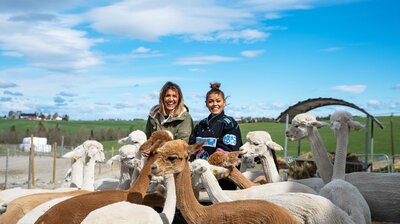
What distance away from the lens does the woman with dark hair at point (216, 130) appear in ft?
24.8

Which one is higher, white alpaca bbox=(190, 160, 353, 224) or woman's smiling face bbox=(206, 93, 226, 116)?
woman's smiling face bbox=(206, 93, 226, 116)

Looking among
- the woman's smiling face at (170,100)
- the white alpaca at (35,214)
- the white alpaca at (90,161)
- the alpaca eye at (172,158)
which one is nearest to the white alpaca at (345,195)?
the alpaca eye at (172,158)

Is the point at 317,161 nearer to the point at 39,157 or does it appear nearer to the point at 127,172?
the point at 127,172

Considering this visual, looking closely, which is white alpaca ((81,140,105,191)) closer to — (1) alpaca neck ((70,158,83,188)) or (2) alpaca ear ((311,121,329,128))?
(1) alpaca neck ((70,158,83,188))

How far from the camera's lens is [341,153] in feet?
24.7

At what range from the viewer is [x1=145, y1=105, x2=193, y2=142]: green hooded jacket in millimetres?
7859

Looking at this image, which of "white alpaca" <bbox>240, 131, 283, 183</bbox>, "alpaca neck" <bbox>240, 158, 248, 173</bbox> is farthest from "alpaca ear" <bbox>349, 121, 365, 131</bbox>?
"alpaca neck" <bbox>240, 158, 248, 173</bbox>

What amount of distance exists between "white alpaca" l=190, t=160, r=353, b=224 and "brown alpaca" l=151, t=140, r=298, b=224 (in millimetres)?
292

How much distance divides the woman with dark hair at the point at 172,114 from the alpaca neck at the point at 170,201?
6.42ft

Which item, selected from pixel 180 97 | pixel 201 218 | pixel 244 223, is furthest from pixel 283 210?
pixel 180 97

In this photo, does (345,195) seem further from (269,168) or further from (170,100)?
(170,100)

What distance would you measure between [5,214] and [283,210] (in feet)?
13.3

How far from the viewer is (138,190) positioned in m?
6.07

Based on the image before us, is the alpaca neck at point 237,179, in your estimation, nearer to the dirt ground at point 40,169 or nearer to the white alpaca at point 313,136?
the white alpaca at point 313,136
